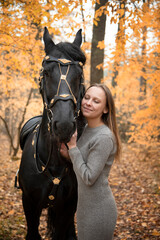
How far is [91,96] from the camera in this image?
204cm

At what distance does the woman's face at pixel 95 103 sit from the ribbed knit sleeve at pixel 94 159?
0.30m

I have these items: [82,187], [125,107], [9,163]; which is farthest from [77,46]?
[125,107]

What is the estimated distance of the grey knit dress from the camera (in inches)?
69.7

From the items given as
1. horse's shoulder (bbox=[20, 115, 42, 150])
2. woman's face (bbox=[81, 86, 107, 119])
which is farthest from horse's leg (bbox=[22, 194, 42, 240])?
woman's face (bbox=[81, 86, 107, 119])

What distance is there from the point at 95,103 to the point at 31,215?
6.10 ft

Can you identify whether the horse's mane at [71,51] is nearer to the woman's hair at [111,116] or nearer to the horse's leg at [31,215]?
the woman's hair at [111,116]

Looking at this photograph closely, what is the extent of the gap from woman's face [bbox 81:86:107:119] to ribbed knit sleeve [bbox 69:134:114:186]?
30 cm

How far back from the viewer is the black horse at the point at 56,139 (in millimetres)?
1829

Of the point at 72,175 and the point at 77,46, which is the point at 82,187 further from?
the point at 77,46

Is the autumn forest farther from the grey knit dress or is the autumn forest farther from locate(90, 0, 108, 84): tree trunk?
the grey knit dress

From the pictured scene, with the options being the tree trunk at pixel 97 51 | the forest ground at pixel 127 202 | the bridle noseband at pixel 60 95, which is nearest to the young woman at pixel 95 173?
the bridle noseband at pixel 60 95

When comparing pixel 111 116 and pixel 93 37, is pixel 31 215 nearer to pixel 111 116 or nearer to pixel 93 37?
pixel 111 116

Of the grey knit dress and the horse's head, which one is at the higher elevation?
the horse's head

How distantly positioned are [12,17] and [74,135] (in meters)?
4.48
